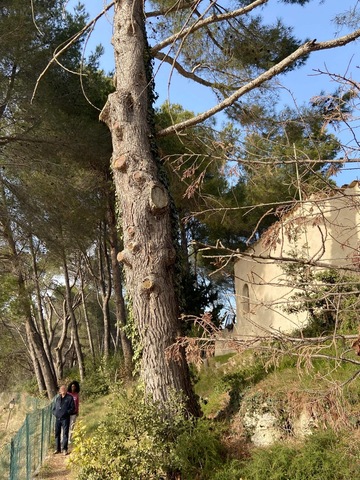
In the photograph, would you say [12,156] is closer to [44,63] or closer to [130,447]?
[44,63]

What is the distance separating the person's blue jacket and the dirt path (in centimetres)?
70

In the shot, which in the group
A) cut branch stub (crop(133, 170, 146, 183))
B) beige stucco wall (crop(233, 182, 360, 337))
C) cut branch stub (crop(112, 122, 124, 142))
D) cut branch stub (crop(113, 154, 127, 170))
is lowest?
beige stucco wall (crop(233, 182, 360, 337))

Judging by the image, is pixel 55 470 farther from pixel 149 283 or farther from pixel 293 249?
pixel 293 249

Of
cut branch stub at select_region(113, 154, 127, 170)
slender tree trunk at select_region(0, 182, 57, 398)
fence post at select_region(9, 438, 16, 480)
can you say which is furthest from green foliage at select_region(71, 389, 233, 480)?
slender tree trunk at select_region(0, 182, 57, 398)

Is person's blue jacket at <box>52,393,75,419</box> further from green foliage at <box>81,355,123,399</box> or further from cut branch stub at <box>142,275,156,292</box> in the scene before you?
green foliage at <box>81,355,123,399</box>

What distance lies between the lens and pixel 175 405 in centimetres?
552

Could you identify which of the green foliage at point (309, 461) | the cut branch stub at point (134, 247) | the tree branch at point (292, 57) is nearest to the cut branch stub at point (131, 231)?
the cut branch stub at point (134, 247)

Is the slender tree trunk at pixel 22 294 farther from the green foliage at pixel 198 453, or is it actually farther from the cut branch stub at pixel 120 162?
the green foliage at pixel 198 453

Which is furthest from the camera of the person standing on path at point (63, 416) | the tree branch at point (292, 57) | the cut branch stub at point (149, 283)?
the person standing on path at point (63, 416)

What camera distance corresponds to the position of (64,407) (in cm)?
855

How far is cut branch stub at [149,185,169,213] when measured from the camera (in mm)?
6180

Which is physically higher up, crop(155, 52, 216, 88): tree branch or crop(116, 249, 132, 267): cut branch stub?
crop(155, 52, 216, 88): tree branch

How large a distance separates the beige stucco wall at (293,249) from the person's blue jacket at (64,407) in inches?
137

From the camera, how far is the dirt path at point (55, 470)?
23.1ft
